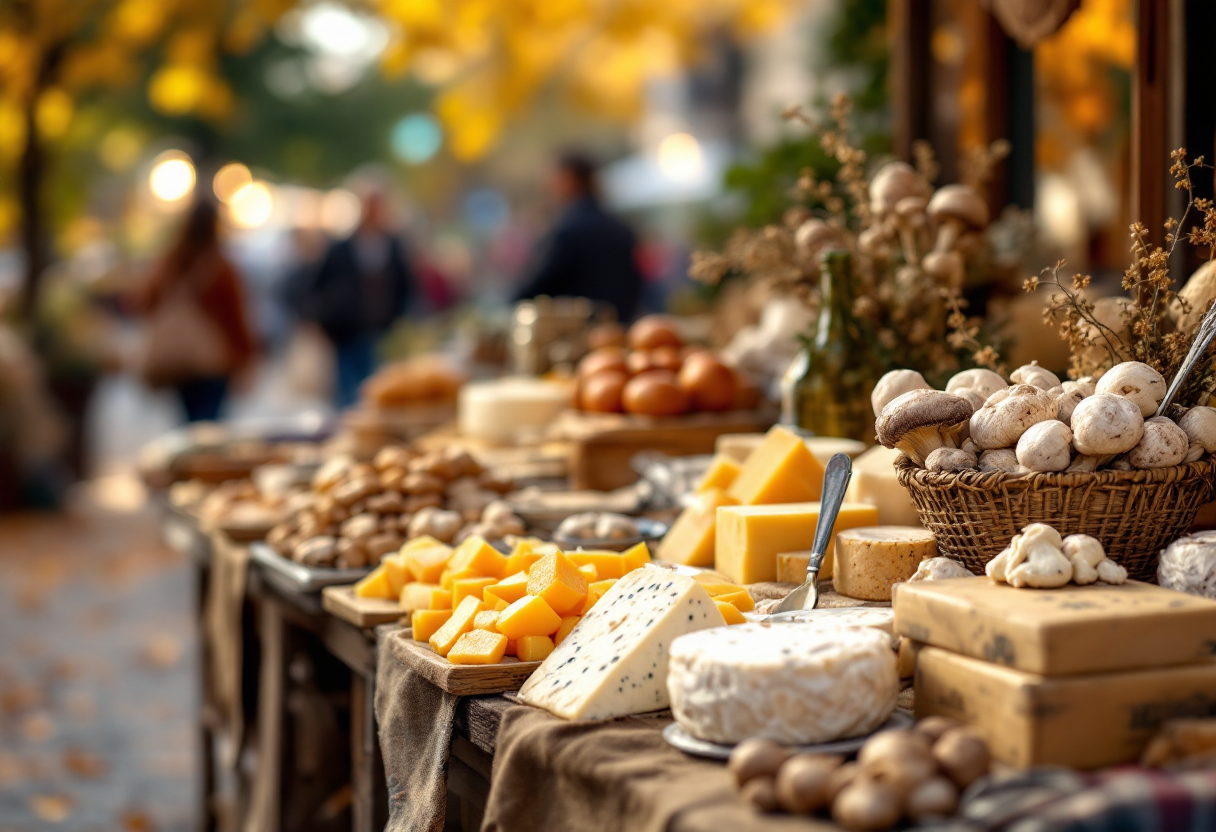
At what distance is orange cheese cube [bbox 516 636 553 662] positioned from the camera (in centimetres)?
178

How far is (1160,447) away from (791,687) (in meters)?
0.65

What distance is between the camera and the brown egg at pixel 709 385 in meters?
3.31

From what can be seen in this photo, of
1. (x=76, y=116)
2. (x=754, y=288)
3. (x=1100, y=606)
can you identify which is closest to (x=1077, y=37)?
(x=754, y=288)

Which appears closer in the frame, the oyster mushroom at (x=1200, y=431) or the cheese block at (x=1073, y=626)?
the cheese block at (x=1073, y=626)

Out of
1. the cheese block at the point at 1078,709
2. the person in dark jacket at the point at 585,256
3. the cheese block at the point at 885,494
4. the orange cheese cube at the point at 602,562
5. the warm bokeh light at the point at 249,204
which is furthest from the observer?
the warm bokeh light at the point at 249,204

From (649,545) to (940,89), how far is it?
304 cm

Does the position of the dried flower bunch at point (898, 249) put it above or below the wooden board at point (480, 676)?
above

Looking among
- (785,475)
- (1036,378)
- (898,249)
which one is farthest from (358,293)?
(1036,378)

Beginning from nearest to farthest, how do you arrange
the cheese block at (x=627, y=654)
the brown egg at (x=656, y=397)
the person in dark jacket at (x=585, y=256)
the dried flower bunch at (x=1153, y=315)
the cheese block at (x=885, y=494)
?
1. the cheese block at (x=627, y=654)
2. the dried flower bunch at (x=1153, y=315)
3. the cheese block at (x=885, y=494)
4. the brown egg at (x=656, y=397)
5. the person in dark jacket at (x=585, y=256)

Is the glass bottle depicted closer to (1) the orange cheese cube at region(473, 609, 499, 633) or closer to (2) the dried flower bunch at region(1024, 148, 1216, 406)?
(2) the dried flower bunch at region(1024, 148, 1216, 406)

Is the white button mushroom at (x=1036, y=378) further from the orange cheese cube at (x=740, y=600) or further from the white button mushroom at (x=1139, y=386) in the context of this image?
the orange cheese cube at (x=740, y=600)

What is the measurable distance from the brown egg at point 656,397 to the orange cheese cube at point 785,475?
1.03 metres

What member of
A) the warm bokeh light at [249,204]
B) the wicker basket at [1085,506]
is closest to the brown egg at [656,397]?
the wicker basket at [1085,506]

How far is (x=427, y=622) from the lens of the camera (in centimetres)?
196
